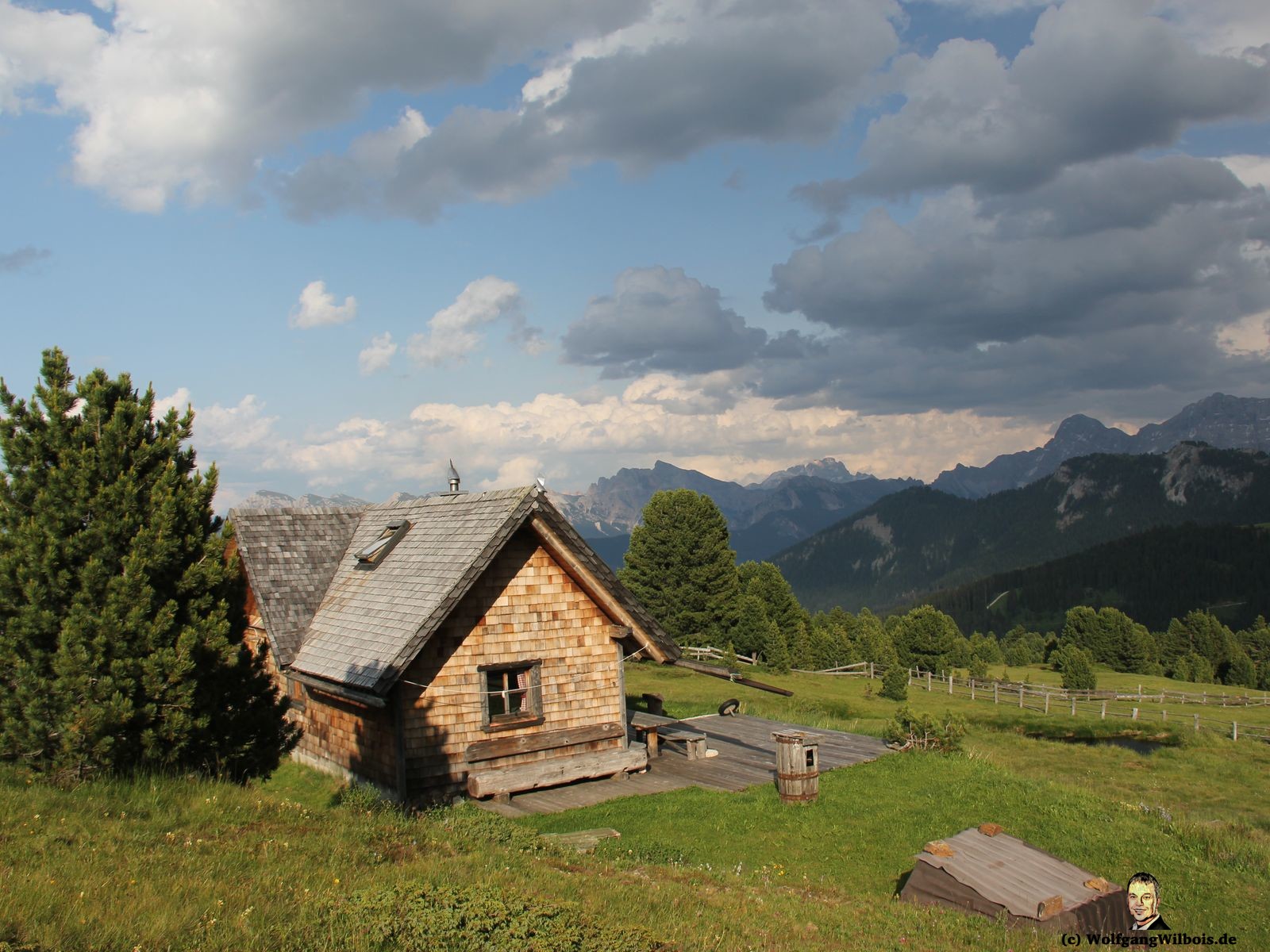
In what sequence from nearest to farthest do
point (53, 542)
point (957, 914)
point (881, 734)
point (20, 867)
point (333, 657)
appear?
point (20, 867) < point (957, 914) < point (53, 542) < point (333, 657) < point (881, 734)

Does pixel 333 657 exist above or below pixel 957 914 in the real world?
above

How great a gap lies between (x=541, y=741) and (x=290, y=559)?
9580 mm

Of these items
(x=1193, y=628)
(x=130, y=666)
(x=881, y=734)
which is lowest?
(x=1193, y=628)

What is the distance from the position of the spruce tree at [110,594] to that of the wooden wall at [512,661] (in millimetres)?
4232

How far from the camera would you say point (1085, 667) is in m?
68.8

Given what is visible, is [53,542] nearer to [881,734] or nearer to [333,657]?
[333,657]

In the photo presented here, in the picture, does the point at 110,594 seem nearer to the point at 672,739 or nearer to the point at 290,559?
the point at 290,559

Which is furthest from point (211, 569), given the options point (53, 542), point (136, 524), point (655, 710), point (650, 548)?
point (650, 548)

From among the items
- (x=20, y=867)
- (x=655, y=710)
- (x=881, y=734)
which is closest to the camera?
(x=20, y=867)

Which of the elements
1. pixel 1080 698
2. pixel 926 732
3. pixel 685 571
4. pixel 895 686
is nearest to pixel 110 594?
pixel 926 732

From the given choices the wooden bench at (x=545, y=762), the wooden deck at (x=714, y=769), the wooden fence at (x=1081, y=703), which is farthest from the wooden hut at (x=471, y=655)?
the wooden fence at (x=1081, y=703)

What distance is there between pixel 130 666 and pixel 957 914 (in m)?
11.7

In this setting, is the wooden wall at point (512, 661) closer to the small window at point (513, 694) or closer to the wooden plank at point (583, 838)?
the small window at point (513, 694)

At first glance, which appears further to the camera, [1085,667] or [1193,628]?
[1193,628]
